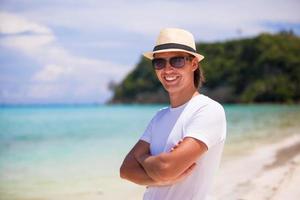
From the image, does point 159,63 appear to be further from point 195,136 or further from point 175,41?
point 195,136

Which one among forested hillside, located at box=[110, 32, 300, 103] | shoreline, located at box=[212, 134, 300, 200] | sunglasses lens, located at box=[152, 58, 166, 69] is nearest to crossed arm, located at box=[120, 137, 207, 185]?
sunglasses lens, located at box=[152, 58, 166, 69]

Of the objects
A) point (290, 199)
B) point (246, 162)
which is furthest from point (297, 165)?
point (290, 199)

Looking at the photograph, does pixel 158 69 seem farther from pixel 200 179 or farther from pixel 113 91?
pixel 113 91

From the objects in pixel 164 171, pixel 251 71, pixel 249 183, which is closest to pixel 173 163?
pixel 164 171

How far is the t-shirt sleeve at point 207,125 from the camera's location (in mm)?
1840

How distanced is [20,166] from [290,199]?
7766mm

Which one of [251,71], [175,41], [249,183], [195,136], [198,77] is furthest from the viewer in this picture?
[251,71]

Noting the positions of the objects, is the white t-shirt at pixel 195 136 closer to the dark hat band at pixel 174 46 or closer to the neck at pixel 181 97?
the neck at pixel 181 97

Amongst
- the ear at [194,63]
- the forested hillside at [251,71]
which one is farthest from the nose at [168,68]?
the forested hillside at [251,71]

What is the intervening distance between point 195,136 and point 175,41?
39 centimetres

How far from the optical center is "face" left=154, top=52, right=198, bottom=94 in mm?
1995

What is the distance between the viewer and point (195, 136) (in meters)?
1.83

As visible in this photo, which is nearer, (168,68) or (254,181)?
(168,68)

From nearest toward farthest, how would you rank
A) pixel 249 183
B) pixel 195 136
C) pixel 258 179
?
pixel 195 136
pixel 249 183
pixel 258 179
